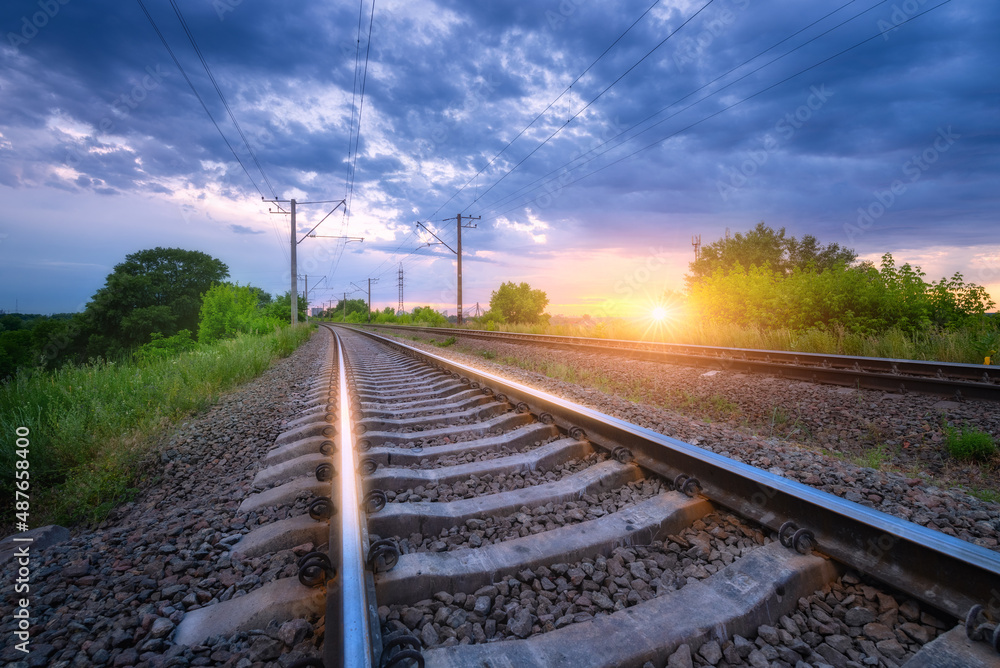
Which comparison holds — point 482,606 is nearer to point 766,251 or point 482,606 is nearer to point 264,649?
point 264,649

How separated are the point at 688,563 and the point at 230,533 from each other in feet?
6.91

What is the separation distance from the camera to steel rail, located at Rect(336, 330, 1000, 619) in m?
1.44

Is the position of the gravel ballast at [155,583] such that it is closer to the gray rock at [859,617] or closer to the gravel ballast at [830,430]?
the gray rock at [859,617]

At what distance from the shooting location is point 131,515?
2746mm

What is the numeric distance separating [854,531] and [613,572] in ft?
3.02

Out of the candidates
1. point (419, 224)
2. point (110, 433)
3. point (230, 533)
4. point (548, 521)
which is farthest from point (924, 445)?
point (419, 224)

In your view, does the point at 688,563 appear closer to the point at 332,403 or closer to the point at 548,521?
the point at 548,521

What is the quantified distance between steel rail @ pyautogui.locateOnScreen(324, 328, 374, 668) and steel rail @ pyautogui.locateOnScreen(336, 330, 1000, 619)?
1629mm

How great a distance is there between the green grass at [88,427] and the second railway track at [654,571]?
1.95 m

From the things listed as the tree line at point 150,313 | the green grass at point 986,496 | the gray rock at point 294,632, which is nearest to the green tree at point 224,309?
the tree line at point 150,313

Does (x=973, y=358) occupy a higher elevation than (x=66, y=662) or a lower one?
higher

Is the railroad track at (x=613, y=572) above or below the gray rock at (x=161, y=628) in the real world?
above

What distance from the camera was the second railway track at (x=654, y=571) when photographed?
1345mm

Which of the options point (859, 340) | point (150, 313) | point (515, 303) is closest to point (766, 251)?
point (515, 303)
